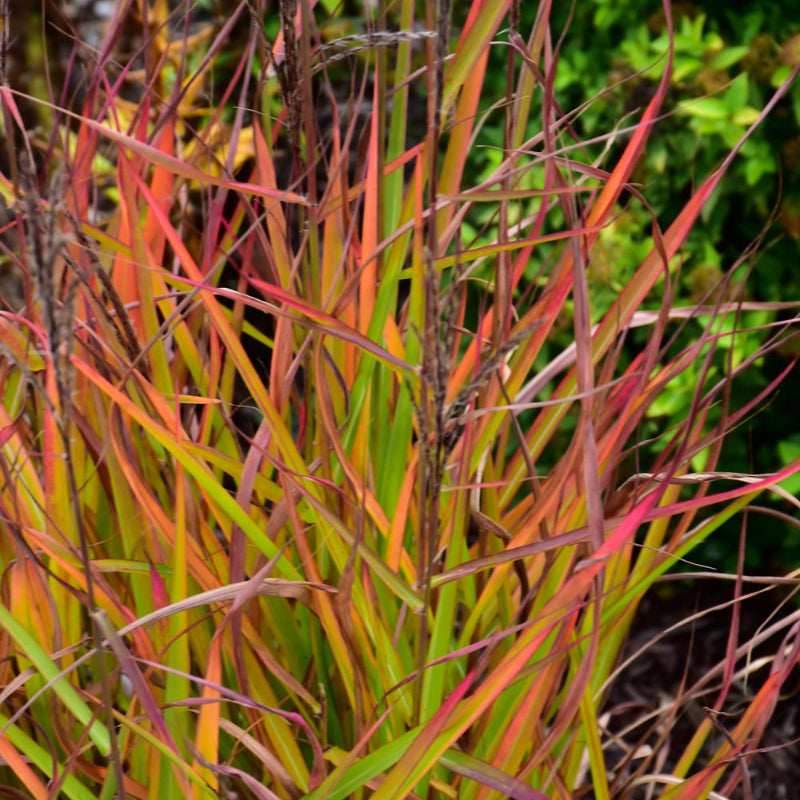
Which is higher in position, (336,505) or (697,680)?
(336,505)

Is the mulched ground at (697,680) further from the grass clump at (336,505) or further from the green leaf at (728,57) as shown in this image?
the green leaf at (728,57)

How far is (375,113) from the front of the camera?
0.67 m

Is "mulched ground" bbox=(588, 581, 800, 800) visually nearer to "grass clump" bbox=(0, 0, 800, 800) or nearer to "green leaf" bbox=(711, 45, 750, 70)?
"grass clump" bbox=(0, 0, 800, 800)

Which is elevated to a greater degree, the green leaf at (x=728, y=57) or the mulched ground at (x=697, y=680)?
the green leaf at (x=728, y=57)

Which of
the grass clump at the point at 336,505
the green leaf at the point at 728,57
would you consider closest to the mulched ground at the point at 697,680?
the grass clump at the point at 336,505

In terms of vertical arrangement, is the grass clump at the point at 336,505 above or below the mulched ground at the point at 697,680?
above

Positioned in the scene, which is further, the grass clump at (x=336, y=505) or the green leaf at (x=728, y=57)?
the green leaf at (x=728, y=57)

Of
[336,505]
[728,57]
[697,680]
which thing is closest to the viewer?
[336,505]

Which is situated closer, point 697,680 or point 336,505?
point 336,505

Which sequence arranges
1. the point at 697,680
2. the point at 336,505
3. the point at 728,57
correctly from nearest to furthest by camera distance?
the point at 336,505 → the point at 728,57 → the point at 697,680

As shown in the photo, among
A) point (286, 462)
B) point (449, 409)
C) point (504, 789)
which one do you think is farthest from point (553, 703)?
point (449, 409)

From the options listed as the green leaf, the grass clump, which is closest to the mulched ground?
the grass clump

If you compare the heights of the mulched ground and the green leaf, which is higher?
the green leaf

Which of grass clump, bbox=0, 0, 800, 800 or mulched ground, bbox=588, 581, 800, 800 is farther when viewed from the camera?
mulched ground, bbox=588, 581, 800, 800
